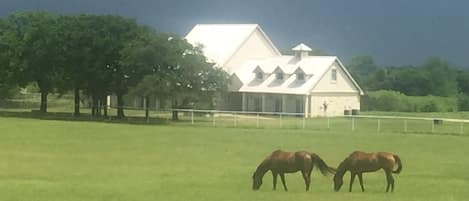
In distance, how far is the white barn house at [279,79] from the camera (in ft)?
247

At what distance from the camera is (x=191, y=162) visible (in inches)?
1133

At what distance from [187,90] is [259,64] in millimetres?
20090

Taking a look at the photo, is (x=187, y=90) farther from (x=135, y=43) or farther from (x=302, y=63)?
(x=302, y=63)

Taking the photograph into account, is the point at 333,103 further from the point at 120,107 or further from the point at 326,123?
the point at 120,107

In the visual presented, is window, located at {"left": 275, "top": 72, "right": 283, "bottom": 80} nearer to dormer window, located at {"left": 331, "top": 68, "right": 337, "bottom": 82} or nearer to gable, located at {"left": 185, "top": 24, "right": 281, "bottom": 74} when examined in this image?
dormer window, located at {"left": 331, "top": 68, "right": 337, "bottom": 82}

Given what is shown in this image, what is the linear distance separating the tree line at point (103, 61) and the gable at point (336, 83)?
1224 centimetres

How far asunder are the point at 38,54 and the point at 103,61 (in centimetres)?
592

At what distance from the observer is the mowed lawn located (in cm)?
2033

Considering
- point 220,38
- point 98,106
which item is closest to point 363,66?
point 220,38

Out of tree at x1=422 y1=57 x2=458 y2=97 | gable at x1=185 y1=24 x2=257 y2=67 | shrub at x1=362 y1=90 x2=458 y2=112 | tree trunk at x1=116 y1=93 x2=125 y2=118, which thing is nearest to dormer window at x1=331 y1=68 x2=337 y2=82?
gable at x1=185 y1=24 x2=257 y2=67

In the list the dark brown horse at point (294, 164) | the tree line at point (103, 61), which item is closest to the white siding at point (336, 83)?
the tree line at point (103, 61)

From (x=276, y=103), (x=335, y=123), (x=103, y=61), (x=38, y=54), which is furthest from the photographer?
(x=276, y=103)

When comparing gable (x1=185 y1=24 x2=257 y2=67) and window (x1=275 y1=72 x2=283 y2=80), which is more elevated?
gable (x1=185 y1=24 x2=257 y2=67)

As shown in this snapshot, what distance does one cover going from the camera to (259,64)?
82438 mm
